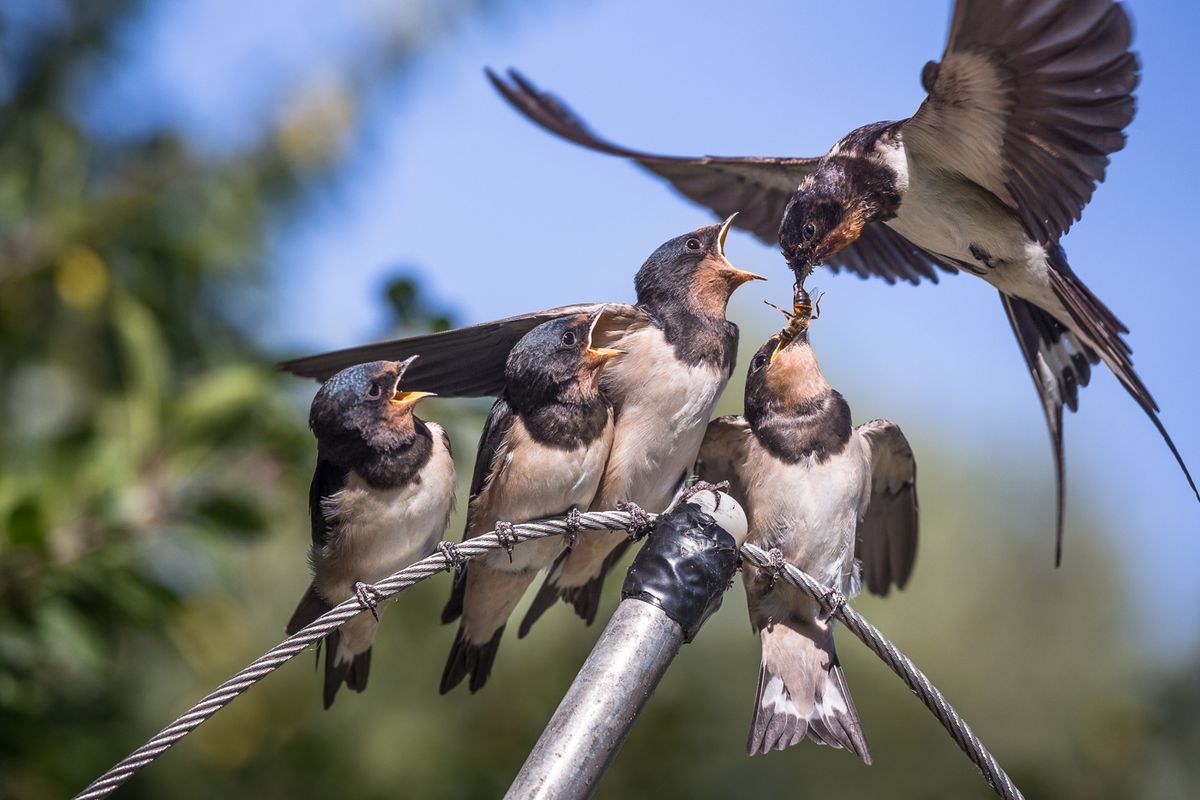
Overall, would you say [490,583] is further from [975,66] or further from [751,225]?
[975,66]

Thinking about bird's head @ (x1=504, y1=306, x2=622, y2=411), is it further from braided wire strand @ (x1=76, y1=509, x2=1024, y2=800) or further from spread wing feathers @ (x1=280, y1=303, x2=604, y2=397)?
braided wire strand @ (x1=76, y1=509, x2=1024, y2=800)

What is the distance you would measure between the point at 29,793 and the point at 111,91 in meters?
3.40

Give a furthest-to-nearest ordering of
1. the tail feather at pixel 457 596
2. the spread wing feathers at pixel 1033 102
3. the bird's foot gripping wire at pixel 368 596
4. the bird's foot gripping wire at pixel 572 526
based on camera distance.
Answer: the tail feather at pixel 457 596
the bird's foot gripping wire at pixel 572 526
the bird's foot gripping wire at pixel 368 596
the spread wing feathers at pixel 1033 102

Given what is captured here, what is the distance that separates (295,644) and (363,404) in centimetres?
54

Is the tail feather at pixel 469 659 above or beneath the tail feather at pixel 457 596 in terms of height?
beneath

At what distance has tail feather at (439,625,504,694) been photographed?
9.64 feet

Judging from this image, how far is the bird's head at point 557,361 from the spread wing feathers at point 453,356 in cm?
9

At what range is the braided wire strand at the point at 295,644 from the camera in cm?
230

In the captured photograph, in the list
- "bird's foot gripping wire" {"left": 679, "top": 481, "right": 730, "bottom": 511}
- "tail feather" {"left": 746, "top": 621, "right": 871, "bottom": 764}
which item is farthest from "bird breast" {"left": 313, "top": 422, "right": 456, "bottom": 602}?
"tail feather" {"left": 746, "top": 621, "right": 871, "bottom": 764}

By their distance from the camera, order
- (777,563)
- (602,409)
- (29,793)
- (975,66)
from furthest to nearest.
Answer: (29,793), (602,409), (777,563), (975,66)

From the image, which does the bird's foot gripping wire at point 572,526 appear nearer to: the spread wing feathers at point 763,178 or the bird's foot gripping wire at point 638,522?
the bird's foot gripping wire at point 638,522

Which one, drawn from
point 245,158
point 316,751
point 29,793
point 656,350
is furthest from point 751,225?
point 316,751

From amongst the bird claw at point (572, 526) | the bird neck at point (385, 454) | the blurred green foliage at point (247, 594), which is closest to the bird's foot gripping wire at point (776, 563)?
the bird claw at point (572, 526)

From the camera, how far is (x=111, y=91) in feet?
21.0
